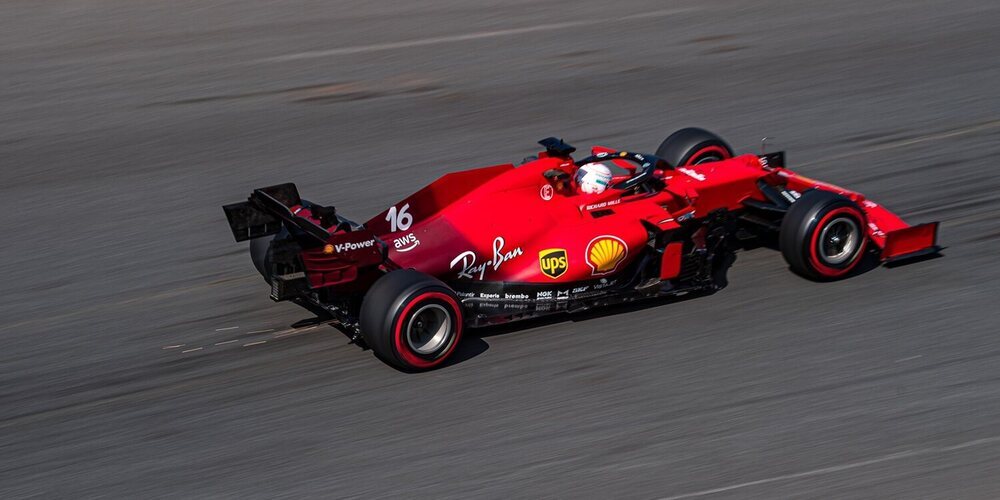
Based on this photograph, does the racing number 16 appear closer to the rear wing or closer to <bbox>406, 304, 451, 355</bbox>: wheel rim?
the rear wing

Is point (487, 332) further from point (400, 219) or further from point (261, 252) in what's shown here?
point (261, 252)

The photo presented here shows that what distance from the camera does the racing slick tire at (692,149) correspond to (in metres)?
9.88

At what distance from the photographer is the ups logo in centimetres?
819

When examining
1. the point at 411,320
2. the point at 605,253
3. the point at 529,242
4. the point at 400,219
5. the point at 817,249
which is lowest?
the point at 411,320

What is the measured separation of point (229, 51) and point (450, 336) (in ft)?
33.8

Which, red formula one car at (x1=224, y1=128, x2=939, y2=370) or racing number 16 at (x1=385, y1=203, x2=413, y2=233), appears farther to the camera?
racing number 16 at (x1=385, y1=203, x2=413, y2=233)

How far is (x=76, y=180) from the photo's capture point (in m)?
12.5

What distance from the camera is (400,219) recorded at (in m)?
8.38

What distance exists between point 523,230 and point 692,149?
7.45 ft

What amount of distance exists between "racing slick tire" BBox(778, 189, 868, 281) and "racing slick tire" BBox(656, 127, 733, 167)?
4.48 feet

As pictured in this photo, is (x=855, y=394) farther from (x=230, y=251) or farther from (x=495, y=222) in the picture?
(x=230, y=251)

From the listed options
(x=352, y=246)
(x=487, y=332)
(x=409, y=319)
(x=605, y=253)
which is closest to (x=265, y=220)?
(x=352, y=246)

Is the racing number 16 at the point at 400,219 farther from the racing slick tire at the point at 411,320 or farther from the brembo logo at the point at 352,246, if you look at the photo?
the racing slick tire at the point at 411,320

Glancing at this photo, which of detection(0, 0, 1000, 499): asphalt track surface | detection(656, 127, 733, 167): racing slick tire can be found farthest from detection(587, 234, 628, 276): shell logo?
detection(656, 127, 733, 167): racing slick tire
